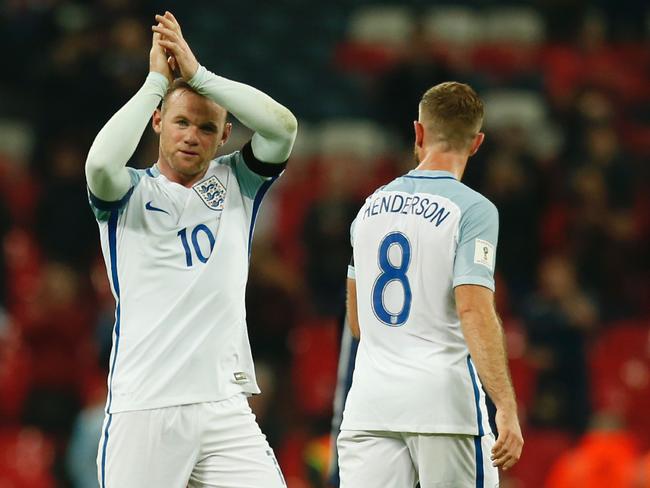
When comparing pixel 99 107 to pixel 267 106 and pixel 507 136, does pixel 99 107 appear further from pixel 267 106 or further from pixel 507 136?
pixel 267 106

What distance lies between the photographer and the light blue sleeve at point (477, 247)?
427 cm

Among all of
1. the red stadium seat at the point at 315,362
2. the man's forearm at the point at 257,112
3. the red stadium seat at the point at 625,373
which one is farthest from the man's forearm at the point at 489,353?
the red stadium seat at the point at 625,373

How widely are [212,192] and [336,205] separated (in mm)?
5821

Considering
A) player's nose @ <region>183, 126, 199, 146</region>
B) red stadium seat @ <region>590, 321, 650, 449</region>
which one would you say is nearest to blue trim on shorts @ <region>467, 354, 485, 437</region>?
player's nose @ <region>183, 126, 199, 146</region>

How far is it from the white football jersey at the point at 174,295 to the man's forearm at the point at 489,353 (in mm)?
861

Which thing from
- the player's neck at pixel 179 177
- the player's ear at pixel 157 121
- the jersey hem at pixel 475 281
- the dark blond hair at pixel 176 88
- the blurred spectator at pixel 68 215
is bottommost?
the jersey hem at pixel 475 281

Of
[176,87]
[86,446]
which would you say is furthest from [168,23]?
[86,446]

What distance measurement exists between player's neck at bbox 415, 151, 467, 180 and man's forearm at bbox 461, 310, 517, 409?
584 millimetres

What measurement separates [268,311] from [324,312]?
116 cm

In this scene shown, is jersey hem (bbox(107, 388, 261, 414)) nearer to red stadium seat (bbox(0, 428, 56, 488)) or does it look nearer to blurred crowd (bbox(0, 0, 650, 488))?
blurred crowd (bbox(0, 0, 650, 488))

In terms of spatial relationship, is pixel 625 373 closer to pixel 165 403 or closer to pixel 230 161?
pixel 230 161

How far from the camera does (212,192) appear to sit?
464 centimetres

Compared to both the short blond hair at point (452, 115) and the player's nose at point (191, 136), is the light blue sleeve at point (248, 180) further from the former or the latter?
the short blond hair at point (452, 115)

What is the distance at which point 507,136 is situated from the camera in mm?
11102
